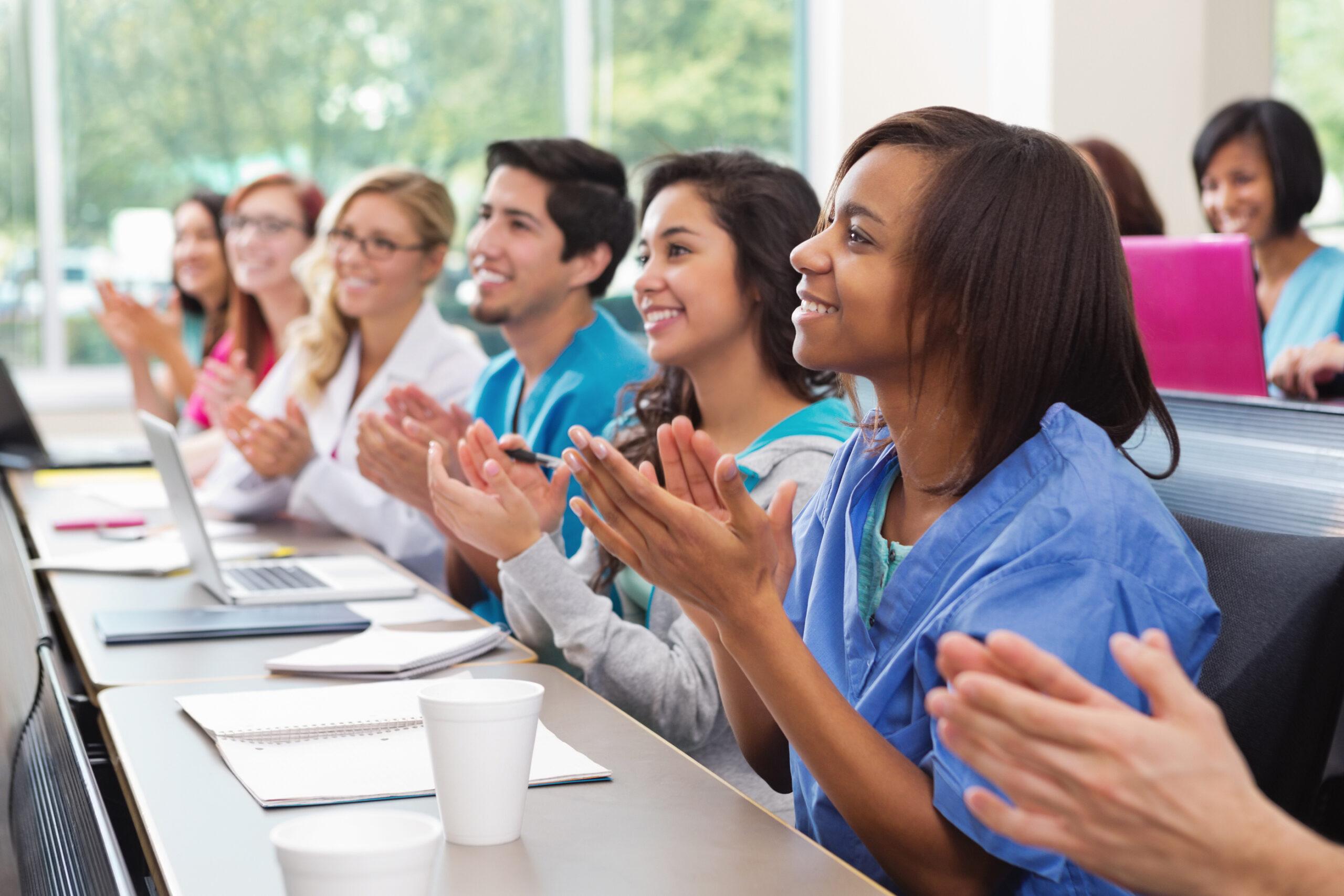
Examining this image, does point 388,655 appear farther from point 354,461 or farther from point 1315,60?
point 1315,60

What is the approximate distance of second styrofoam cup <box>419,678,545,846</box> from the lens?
2.83ft

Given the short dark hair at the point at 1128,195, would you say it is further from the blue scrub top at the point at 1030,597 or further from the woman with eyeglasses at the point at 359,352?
the blue scrub top at the point at 1030,597

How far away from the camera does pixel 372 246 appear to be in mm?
2814

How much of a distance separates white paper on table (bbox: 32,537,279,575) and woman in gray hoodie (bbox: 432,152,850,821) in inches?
25.8

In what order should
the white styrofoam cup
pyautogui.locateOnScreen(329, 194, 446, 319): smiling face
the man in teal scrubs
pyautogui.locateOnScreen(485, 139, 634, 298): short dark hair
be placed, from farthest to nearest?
pyautogui.locateOnScreen(329, 194, 446, 319): smiling face
pyautogui.locateOnScreen(485, 139, 634, 298): short dark hair
the man in teal scrubs
the white styrofoam cup

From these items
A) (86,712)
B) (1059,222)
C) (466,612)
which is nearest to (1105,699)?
Answer: (1059,222)

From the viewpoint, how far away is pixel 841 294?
1.14 meters

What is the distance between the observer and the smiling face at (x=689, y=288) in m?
1.82

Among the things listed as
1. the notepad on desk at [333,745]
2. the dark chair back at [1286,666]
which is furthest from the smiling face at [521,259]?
the dark chair back at [1286,666]

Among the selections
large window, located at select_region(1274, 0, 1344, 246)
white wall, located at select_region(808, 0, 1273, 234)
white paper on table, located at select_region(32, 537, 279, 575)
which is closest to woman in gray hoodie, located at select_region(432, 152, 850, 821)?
white paper on table, located at select_region(32, 537, 279, 575)

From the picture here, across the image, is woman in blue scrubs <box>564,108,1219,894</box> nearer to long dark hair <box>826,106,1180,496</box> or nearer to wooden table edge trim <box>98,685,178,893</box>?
long dark hair <box>826,106,1180,496</box>

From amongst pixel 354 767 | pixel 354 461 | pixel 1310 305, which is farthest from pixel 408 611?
pixel 1310 305

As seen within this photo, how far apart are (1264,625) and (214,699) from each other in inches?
38.4

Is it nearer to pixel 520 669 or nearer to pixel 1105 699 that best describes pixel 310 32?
pixel 520 669
